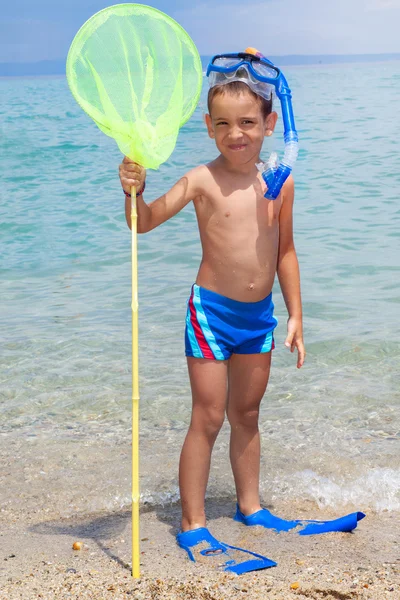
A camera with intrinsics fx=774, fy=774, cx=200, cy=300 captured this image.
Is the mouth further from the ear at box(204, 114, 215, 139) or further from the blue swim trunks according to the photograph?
the blue swim trunks

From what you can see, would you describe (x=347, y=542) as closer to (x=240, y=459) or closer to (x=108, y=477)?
(x=240, y=459)

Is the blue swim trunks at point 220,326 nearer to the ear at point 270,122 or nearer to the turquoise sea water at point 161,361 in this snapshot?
the ear at point 270,122

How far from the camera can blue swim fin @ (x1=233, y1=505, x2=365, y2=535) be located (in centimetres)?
310

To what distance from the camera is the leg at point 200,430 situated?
3.00m

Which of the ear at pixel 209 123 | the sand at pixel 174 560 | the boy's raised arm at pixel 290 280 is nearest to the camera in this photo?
the sand at pixel 174 560

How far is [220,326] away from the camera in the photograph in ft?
9.84

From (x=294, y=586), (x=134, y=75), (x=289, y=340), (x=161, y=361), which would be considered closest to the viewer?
(x=294, y=586)

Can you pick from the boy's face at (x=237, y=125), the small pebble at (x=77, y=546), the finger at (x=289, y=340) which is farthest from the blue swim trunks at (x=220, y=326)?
the small pebble at (x=77, y=546)

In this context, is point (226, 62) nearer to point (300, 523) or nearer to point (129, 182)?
point (129, 182)

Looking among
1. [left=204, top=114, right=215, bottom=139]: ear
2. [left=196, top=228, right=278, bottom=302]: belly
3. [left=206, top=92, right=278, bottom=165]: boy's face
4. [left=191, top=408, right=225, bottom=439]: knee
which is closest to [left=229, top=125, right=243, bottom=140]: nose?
[left=206, top=92, right=278, bottom=165]: boy's face

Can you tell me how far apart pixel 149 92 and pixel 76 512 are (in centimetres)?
188

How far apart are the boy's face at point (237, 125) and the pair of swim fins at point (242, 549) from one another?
1457 millimetres

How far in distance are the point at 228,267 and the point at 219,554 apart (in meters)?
1.08

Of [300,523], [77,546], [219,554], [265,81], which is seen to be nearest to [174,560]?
[219,554]
